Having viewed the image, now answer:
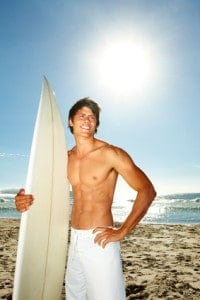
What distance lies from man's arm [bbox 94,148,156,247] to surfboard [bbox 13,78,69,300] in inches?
27.9

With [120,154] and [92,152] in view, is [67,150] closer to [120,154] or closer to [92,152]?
[92,152]

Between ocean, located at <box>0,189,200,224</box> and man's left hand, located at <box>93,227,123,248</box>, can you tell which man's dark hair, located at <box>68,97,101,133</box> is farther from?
ocean, located at <box>0,189,200,224</box>

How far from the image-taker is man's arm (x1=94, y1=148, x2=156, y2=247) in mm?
2486

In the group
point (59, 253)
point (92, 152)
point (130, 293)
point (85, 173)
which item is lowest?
point (130, 293)

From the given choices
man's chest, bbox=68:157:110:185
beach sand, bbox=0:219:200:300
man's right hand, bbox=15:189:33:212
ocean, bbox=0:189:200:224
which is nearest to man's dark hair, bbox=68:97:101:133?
man's chest, bbox=68:157:110:185

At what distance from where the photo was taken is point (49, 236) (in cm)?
323

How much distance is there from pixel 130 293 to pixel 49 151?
9.24 ft

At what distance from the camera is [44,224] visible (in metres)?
3.21

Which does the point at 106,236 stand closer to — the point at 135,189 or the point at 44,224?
the point at 135,189

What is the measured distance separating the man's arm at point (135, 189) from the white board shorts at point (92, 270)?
0.09 m

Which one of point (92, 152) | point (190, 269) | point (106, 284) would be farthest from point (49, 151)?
point (190, 269)

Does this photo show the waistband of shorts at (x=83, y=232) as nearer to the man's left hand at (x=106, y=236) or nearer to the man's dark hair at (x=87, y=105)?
the man's left hand at (x=106, y=236)

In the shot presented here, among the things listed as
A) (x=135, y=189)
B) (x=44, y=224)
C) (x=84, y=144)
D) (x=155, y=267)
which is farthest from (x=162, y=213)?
(x=135, y=189)

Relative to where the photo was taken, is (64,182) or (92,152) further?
(64,182)
